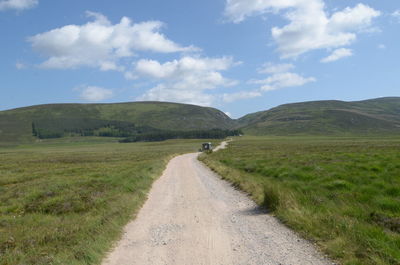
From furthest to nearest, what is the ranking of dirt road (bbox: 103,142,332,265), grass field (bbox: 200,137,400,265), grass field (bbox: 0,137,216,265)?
grass field (bbox: 0,137,216,265), dirt road (bbox: 103,142,332,265), grass field (bbox: 200,137,400,265)

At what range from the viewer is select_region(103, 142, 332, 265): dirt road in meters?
7.20

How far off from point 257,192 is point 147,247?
8.38 meters

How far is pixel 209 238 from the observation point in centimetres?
886

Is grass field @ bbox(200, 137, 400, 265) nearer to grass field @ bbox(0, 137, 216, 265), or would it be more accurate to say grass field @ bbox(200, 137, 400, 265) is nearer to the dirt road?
the dirt road

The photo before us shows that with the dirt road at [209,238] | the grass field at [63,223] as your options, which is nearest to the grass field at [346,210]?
the dirt road at [209,238]

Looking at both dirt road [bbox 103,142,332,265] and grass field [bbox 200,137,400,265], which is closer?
grass field [bbox 200,137,400,265]

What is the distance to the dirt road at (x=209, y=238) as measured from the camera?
7.20m

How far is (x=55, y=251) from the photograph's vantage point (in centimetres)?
794

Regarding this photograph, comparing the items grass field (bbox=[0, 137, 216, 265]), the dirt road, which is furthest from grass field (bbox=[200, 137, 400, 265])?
grass field (bbox=[0, 137, 216, 265])

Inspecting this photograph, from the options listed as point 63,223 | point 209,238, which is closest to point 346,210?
point 209,238

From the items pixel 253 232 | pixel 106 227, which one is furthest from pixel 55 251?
pixel 253 232

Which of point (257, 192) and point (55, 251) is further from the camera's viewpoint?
point (257, 192)

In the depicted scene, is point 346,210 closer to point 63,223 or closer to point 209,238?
point 209,238

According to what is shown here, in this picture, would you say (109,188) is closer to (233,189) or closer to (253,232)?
(233,189)
